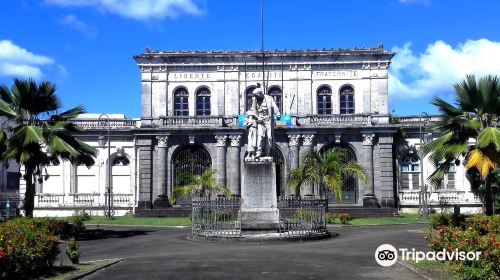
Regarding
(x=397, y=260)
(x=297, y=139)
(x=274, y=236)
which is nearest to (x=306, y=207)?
(x=274, y=236)

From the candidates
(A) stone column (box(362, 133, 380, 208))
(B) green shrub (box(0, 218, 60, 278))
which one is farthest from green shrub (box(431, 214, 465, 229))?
(A) stone column (box(362, 133, 380, 208))

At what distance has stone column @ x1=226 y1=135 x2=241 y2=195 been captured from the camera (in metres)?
45.5

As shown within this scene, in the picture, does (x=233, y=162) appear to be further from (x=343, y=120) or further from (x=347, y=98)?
(x=347, y=98)

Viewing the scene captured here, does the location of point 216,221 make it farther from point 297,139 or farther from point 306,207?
point 297,139

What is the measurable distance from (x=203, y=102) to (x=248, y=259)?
33.4 metres

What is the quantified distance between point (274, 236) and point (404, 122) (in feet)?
96.9

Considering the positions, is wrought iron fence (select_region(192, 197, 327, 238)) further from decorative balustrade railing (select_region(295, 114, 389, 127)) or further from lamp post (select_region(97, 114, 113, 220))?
decorative balustrade railing (select_region(295, 114, 389, 127))

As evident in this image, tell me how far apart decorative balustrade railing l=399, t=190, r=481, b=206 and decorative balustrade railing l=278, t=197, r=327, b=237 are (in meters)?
24.2

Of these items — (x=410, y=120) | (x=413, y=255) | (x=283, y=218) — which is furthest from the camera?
(x=410, y=120)

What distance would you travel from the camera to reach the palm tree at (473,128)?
67.6 feet

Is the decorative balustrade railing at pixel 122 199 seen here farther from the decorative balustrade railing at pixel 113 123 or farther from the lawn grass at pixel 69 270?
the lawn grass at pixel 69 270

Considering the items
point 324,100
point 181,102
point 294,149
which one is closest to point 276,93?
point 324,100

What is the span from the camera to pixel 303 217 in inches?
915

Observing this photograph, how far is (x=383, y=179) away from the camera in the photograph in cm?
4488
